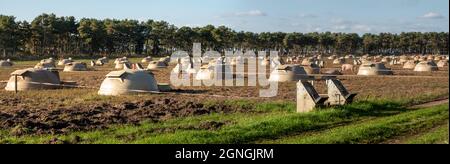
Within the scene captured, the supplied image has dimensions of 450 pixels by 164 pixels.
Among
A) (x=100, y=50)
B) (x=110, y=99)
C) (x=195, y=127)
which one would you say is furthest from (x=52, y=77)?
(x=100, y=50)

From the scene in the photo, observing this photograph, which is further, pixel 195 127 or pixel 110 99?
pixel 110 99

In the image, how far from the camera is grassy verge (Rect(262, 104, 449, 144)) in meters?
9.96

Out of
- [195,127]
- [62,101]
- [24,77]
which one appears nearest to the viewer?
[195,127]

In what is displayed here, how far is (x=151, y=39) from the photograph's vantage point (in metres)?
107

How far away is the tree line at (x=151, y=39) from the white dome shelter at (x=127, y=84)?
4705 centimetres

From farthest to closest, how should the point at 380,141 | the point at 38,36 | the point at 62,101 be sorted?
the point at 38,36, the point at 62,101, the point at 380,141

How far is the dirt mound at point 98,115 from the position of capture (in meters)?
12.5

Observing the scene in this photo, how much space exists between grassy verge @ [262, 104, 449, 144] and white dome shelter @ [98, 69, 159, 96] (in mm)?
11214

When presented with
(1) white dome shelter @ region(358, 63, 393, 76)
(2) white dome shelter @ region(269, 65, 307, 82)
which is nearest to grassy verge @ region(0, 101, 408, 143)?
(2) white dome shelter @ region(269, 65, 307, 82)

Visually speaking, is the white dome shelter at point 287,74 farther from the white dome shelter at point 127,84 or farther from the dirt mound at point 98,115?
the dirt mound at point 98,115

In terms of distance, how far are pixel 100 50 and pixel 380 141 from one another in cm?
9841

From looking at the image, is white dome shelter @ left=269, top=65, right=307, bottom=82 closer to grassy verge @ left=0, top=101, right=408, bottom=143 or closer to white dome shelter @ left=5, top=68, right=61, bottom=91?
white dome shelter @ left=5, top=68, right=61, bottom=91

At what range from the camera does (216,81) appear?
30.1 meters
